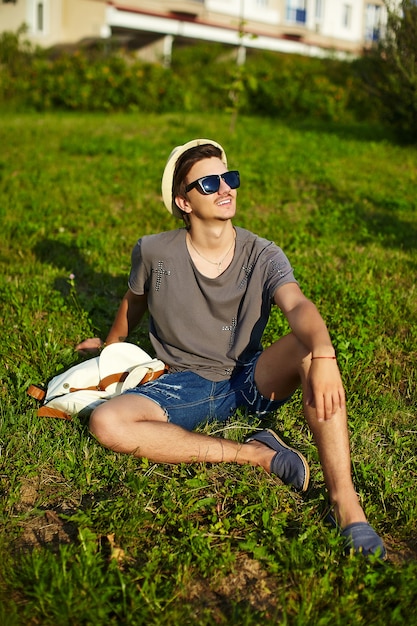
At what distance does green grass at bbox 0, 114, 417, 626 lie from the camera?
8.91ft

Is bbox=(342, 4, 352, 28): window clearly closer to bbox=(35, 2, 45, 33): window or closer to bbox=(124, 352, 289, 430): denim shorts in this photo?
bbox=(35, 2, 45, 33): window

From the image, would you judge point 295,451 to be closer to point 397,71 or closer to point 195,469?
point 195,469

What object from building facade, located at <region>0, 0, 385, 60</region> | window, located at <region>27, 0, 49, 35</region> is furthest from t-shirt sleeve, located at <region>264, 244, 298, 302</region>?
window, located at <region>27, 0, 49, 35</region>

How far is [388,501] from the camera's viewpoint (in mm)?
3412

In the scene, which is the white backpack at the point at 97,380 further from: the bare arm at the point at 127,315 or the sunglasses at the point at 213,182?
the sunglasses at the point at 213,182

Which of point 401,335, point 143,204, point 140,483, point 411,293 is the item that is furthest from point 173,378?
point 143,204

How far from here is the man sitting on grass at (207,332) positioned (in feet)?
11.6

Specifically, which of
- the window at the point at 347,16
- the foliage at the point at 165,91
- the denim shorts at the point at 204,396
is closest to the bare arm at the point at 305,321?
the denim shorts at the point at 204,396

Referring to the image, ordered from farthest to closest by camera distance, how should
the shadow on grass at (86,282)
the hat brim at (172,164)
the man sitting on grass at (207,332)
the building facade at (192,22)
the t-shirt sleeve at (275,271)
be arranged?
the building facade at (192,22), the shadow on grass at (86,282), the hat brim at (172,164), the t-shirt sleeve at (275,271), the man sitting on grass at (207,332)

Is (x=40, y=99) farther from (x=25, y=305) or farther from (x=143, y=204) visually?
(x=25, y=305)

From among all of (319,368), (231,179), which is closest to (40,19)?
(231,179)

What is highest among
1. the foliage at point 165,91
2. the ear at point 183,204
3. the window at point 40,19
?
the window at point 40,19

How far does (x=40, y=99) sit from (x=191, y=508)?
657 inches

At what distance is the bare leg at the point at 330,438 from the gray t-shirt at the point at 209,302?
0.32 meters
